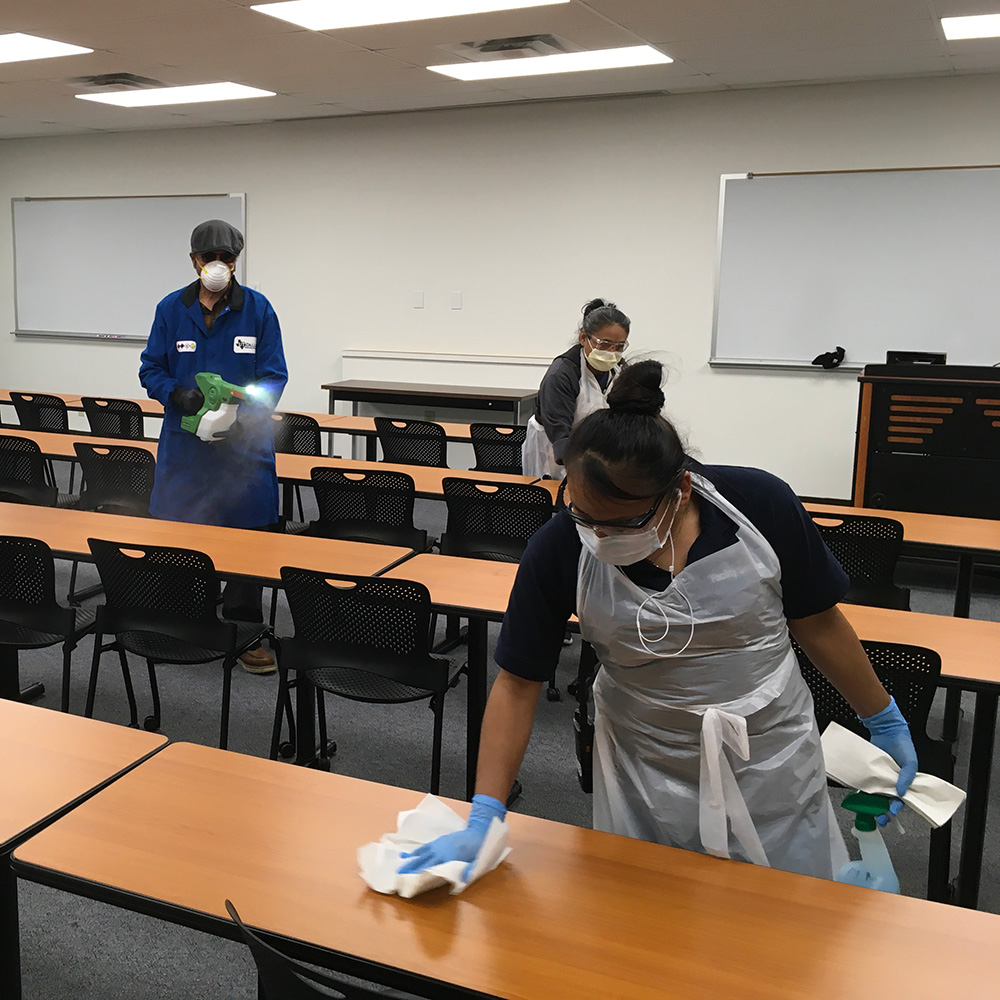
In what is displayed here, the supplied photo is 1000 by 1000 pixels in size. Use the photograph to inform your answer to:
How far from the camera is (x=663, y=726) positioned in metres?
1.41

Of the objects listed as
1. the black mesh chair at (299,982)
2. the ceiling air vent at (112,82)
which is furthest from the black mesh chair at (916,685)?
the ceiling air vent at (112,82)

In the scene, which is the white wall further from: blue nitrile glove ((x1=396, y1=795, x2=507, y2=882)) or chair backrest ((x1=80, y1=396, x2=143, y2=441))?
blue nitrile glove ((x1=396, y1=795, x2=507, y2=882))

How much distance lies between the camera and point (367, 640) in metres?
2.55

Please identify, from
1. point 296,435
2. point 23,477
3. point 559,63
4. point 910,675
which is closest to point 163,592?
point 910,675

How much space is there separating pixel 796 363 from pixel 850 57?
1872mm

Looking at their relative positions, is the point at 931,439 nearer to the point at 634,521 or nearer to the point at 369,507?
the point at 369,507

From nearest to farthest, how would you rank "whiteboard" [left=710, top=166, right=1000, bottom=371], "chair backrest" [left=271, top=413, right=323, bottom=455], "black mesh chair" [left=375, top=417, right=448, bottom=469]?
1. "black mesh chair" [left=375, top=417, right=448, bottom=469]
2. "chair backrest" [left=271, top=413, right=323, bottom=455]
3. "whiteboard" [left=710, top=166, right=1000, bottom=371]

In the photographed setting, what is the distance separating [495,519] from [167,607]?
4.00 ft

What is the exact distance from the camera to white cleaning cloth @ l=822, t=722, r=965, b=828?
144cm

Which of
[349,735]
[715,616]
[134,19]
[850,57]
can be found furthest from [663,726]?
[850,57]

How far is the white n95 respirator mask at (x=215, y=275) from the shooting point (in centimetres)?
344

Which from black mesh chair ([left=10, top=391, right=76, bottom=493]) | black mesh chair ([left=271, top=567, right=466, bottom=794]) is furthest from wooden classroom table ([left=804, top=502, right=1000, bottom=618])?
black mesh chair ([left=10, top=391, right=76, bottom=493])

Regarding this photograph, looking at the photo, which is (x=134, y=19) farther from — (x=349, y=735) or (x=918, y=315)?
(x=918, y=315)

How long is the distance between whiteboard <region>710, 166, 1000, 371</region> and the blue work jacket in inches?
152
